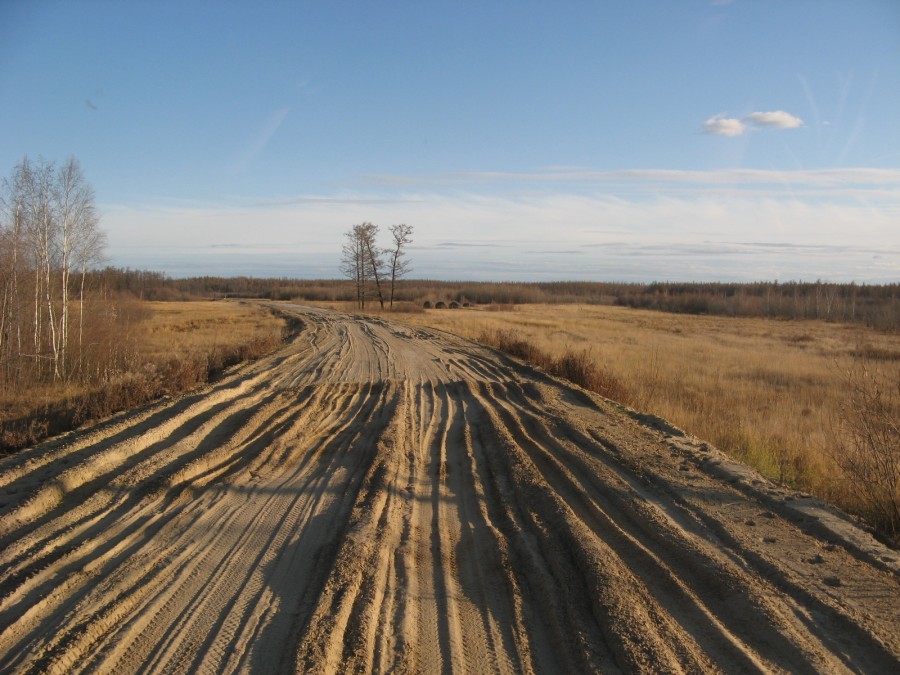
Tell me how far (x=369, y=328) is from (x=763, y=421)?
71.7ft

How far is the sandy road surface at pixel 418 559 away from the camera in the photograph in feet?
11.9

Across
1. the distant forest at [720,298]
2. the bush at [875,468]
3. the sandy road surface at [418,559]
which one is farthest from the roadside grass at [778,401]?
the distant forest at [720,298]

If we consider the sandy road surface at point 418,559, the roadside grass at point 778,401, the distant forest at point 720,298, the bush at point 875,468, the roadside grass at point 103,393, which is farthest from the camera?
the distant forest at point 720,298

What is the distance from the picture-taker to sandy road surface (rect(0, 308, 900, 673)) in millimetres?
3621

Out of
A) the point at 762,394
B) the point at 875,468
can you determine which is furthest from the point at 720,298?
the point at 875,468

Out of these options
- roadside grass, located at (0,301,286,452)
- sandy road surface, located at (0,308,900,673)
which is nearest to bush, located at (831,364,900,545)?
sandy road surface, located at (0,308,900,673)

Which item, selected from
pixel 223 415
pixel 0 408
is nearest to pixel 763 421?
pixel 223 415

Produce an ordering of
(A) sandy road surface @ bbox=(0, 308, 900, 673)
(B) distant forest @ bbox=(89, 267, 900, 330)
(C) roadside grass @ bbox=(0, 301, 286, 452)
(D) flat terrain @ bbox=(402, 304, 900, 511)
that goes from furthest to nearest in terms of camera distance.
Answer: (B) distant forest @ bbox=(89, 267, 900, 330) < (C) roadside grass @ bbox=(0, 301, 286, 452) < (D) flat terrain @ bbox=(402, 304, 900, 511) < (A) sandy road surface @ bbox=(0, 308, 900, 673)

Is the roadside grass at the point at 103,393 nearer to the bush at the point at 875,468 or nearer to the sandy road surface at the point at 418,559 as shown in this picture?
the sandy road surface at the point at 418,559

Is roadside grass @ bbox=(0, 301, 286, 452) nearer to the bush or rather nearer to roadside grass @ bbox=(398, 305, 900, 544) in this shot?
roadside grass @ bbox=(398, 305, 900, 544)

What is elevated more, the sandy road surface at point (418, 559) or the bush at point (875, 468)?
the bush at point (875, 468)

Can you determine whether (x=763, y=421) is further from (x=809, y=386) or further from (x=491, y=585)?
(x=491, y=585)

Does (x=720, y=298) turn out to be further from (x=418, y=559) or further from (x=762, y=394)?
(x=418, y=559)

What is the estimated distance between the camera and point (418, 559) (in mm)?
4895
